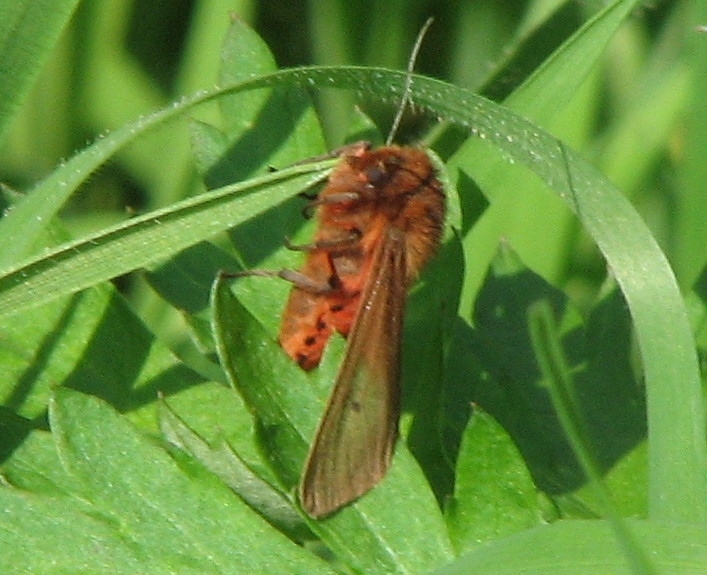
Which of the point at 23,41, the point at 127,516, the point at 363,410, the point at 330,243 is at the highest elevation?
the point at 23,41

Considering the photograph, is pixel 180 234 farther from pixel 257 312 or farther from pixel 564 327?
pixel 564 327

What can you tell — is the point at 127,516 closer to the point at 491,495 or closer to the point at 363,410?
the point at 363,410

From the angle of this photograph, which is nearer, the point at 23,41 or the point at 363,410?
the point at 363,410

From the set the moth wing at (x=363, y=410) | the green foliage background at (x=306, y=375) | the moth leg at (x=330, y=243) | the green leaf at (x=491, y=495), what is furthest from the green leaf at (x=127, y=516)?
the moth leg at (x=330, y=243)

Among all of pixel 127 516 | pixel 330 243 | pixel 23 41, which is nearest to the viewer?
pixel 127 516

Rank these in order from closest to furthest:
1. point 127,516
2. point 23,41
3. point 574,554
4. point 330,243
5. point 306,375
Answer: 1. point 574,554
2. point 127,516
3. point 306,375
4. point 23,41
5. point 330,243

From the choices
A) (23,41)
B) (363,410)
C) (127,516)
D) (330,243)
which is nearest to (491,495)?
(363,410)

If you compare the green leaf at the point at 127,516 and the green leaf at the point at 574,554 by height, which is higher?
the green leaf at the point at 574,554

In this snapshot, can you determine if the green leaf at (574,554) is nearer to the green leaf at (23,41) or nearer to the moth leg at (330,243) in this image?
the moth leg at (330,243)
